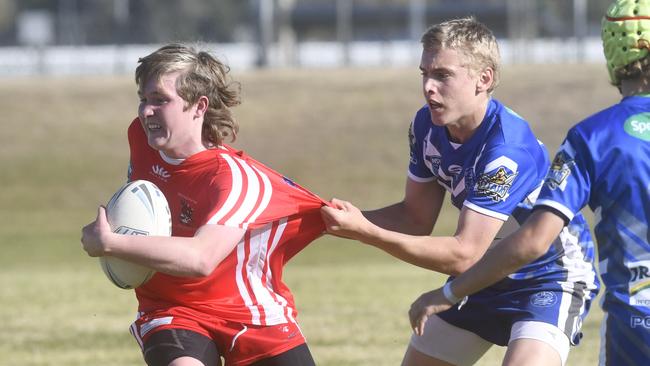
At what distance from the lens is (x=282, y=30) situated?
70.8 m

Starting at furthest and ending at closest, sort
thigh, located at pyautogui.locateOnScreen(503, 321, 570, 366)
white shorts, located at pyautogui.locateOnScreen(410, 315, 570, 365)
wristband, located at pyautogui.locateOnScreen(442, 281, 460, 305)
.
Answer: white shorts, located at pyautogui.locateOnScreen(410, 315, 570, 365), thigh, located at pyautogui.locateOnScreen(503, 321, 570, 366), wristband, located at pyautogui.locateOnScreen(442, 281, 460, 305)

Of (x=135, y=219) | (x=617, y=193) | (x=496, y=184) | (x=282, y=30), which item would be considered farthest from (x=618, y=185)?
(x=282, y=30)

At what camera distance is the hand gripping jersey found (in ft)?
12.6

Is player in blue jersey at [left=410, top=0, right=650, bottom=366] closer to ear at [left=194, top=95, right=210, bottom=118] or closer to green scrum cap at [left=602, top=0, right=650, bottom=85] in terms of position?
green scrum cap at [left=602, top=0, right=650, bottom=85]

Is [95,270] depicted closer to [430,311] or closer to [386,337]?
[386,337]

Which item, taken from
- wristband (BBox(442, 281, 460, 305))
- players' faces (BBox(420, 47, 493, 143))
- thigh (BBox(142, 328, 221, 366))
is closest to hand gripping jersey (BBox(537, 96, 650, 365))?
wristband (BBox(442, 281, 460, 305))

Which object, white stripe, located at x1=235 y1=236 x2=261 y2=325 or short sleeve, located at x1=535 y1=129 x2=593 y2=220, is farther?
white stripe, located at x1=235 y1=236 x2=261 y2=325

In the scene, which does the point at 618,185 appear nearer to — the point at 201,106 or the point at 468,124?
the point at 468,124

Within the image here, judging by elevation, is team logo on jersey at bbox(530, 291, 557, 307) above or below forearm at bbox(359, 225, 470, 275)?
below

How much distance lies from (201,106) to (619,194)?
215 cm

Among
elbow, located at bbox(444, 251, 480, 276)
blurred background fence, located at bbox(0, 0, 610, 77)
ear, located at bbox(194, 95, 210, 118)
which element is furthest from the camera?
blurred background fence, located at bbox(0, 0, 610, 77)

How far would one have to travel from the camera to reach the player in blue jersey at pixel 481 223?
508 centimetres

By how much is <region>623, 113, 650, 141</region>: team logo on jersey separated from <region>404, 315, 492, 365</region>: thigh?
1969mm

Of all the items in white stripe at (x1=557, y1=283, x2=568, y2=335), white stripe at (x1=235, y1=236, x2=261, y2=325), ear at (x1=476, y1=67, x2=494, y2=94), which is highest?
ear at (x1=476, y1=67, x2=494, y2=94)
